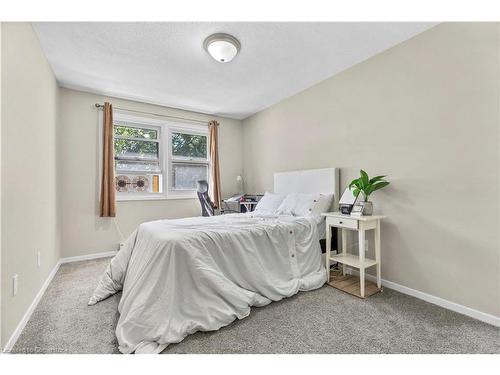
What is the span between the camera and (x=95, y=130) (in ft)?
11.9

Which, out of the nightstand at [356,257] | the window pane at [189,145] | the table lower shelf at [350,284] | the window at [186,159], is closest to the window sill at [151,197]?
the window at [186,159]

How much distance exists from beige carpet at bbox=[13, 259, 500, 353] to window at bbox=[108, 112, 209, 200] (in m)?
2.12

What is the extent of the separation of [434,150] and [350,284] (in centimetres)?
150

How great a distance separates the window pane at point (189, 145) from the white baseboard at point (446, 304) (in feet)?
11.6

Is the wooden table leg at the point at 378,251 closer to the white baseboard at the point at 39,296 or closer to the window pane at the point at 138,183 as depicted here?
the white baseboard at the point at 39,296

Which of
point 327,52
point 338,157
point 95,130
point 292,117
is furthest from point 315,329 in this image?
point 95,130

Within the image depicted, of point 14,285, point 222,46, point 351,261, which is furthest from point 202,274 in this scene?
point 222,46

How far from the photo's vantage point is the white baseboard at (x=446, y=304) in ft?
5.87

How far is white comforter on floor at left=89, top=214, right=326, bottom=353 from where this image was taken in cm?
156

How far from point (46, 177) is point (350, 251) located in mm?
3498

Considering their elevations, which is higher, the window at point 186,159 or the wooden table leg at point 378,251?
the window at point 186,159

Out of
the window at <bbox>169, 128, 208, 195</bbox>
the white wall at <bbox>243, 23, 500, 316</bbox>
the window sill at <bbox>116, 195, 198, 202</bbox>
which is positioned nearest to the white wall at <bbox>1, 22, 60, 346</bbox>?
the window sill at <bbox>116, 195, 198, 202</bbox>

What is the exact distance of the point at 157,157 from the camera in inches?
167
